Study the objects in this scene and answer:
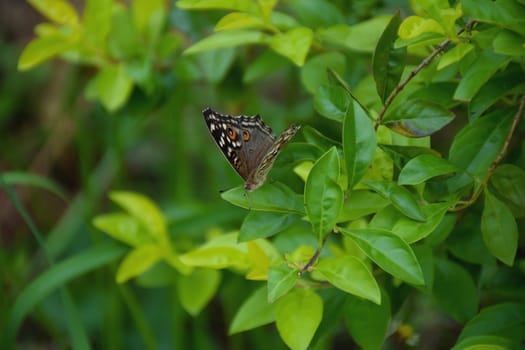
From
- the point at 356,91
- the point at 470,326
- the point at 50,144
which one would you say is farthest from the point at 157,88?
the point at 50,144

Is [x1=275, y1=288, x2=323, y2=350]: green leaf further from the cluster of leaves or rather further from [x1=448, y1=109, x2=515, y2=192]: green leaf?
[x1=448, y1=109, x2=515, y2=192]: green leaf

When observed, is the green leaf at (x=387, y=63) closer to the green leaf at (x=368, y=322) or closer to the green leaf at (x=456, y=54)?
the green leaf at (x=456, y=54)

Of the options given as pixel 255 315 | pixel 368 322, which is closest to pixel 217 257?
pixel 255 315

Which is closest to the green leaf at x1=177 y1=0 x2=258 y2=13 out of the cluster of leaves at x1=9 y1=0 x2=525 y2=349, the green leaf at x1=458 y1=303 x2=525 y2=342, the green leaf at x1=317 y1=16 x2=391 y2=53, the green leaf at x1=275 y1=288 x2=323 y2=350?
the cluster of leaves at x1=9 y1=0 x2=525 y2=349

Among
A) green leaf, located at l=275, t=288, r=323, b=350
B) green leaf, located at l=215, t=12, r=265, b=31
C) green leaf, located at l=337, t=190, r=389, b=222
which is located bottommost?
green leaf, located at l=275, t=288, r=323, b=350

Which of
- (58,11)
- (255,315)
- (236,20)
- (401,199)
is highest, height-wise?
(58,11)

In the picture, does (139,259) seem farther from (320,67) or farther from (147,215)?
(320,67)

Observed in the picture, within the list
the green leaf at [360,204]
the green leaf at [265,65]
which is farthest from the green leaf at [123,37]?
the green leaf at [360,204]
